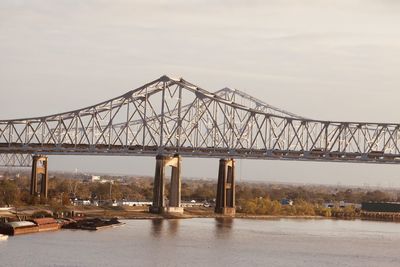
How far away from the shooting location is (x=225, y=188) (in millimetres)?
134625

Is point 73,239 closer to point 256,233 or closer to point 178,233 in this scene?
point 178,233

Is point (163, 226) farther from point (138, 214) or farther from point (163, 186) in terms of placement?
point (163, 186)

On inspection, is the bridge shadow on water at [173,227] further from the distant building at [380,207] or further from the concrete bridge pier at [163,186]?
the distant building at [380,207]

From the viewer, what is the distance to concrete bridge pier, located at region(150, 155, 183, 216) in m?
125

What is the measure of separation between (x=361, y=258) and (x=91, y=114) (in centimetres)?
6152

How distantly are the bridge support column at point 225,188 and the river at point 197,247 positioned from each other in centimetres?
2343

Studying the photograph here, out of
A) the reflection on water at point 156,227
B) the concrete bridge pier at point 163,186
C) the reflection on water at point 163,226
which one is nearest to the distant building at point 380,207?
the concrete bridge pier at point 163,186

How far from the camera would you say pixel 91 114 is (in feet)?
442

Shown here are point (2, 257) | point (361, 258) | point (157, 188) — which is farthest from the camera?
point (157, 188)

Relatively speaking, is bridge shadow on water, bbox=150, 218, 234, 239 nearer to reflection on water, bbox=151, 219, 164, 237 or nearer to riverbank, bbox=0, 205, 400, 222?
reflection on water, bbox=151, 219, 164, 237

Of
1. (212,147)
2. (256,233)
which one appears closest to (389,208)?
(212,147)

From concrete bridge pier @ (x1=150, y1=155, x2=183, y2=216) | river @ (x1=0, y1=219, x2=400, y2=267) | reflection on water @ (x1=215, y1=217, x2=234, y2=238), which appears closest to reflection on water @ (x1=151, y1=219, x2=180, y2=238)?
river @ (x1=0, y1=219, x2=400, y2=267)

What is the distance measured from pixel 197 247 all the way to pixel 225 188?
2081 inches

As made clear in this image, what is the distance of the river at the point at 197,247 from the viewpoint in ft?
232
